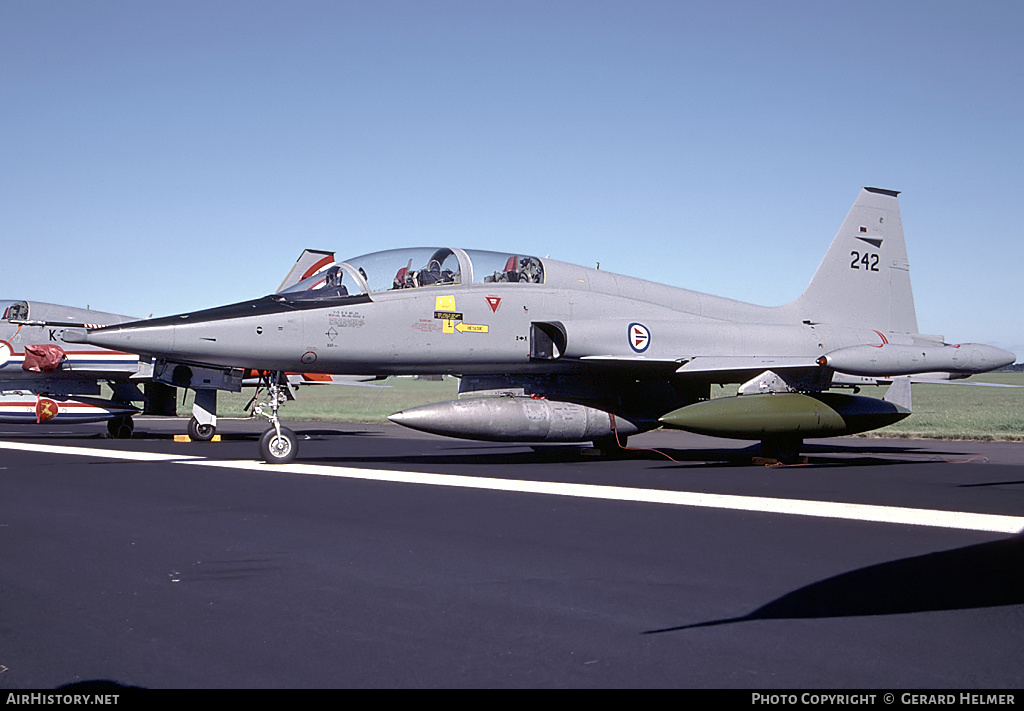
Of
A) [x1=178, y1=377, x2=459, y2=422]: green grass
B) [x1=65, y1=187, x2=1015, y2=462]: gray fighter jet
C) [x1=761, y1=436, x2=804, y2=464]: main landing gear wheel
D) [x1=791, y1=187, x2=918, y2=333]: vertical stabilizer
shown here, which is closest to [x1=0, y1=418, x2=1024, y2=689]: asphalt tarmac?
[x1=65, y1=187, x2=1015, y2=462]: gray fighter jet

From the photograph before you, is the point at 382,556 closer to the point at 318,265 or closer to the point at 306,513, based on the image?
the point at 306,513

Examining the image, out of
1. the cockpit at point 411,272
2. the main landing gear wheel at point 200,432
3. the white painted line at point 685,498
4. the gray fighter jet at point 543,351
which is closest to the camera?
the white painted line at point 685,498

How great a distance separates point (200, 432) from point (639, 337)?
10.7 metres

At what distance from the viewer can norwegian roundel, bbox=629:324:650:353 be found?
Result: 502 inches

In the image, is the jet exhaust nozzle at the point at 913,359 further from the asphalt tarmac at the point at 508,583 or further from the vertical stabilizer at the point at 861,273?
the asphalt tarmac at the point at 508,583

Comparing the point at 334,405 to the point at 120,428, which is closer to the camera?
the point at 120,428

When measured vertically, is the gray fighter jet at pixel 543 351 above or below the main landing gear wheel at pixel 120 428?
above

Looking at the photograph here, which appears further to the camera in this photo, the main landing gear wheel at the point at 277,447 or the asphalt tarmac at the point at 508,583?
the main landing gear wheel at the point at 277,447

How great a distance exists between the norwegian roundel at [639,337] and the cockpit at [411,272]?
5.34 feet

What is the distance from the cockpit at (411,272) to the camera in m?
11.8

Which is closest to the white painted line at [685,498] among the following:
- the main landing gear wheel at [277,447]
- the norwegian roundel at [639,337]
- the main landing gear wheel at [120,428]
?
the main landing gear wheel at [277,447]

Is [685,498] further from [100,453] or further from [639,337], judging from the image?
[100,453]

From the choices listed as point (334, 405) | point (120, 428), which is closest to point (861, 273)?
point (120, 428)

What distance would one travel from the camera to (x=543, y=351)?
1249cm
